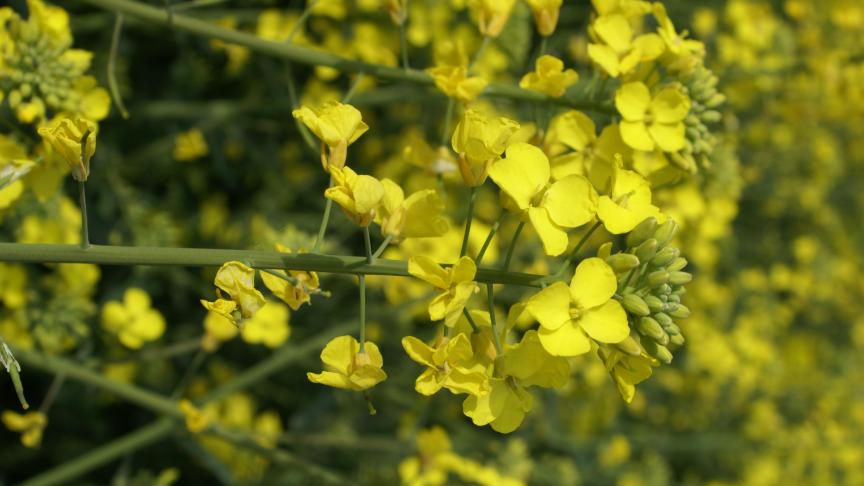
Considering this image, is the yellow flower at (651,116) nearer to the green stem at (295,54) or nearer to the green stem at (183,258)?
the green stem at (295,54)

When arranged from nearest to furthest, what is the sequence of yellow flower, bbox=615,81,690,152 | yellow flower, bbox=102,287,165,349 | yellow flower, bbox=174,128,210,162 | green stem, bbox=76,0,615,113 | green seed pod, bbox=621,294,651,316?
green seed pod, bbox=621,294,651,316 → yellow flower, bbox=615,81,690,152 → green stem, bbox=76,0,615,113 → yellow flower, bbox=102,287,165,349 → yellow flower, bbox=174,128,210,162

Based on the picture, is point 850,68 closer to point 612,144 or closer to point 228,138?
point 612,144

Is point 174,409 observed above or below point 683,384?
above

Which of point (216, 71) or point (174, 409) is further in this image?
point (216, 71)

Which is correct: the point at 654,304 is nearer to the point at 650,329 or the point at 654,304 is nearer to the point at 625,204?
the point at 650,329

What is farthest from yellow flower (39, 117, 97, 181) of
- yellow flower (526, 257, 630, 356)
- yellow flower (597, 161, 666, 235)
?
yellow flower (597, 161, 666, 235)

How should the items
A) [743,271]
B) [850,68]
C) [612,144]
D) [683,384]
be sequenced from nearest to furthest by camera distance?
[612,144], [850,68], [683,384], [743,271]

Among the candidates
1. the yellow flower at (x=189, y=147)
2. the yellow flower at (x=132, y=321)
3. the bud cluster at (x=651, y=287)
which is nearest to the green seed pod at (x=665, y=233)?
the bud cluster at (x=651, y=287)

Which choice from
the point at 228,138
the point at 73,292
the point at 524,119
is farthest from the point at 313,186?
the point at 73,292

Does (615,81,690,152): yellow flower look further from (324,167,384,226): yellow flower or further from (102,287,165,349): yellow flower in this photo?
(102,287,165,349): yellow flower
